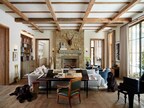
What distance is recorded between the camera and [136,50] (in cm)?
761

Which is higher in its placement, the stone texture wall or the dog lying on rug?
the stone texture wall

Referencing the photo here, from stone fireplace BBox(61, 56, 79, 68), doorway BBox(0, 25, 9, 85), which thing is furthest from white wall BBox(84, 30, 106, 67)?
doorway BBox(0, 25, 9, 85)

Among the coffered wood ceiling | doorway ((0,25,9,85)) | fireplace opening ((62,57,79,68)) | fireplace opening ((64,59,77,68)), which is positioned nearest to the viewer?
the coffered wood ceiling

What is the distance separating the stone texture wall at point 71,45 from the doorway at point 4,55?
5045 mm

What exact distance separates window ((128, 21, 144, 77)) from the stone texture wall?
4243mm

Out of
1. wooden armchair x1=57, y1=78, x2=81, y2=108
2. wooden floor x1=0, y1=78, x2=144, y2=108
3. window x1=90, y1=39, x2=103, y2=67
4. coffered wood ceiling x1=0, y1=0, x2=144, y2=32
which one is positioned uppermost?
coffered wood ceiling x1=0, y1=0, x2=144, y2=32

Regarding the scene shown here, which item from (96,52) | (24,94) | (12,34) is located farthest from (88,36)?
(24,94)

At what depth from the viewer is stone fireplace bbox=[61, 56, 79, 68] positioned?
11.9 meters

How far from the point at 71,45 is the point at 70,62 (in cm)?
128

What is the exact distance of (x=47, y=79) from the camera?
532cm

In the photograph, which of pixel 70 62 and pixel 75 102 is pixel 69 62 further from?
pixel 75 102

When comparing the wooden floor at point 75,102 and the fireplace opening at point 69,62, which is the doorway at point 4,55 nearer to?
the wooden floor at point 75,102

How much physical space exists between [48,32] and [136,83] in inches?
353

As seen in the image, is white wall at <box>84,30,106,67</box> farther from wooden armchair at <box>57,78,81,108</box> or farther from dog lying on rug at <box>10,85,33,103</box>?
wooden armchair at <box>57,78,81,108</box>
